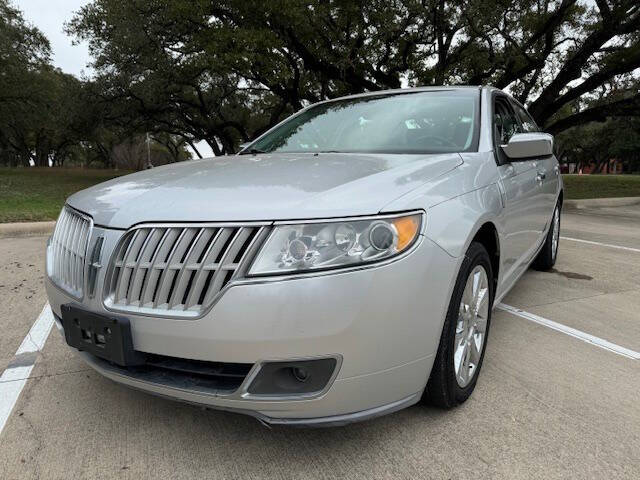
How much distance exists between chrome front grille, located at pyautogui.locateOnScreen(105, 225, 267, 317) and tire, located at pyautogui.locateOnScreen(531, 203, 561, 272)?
3733 mm

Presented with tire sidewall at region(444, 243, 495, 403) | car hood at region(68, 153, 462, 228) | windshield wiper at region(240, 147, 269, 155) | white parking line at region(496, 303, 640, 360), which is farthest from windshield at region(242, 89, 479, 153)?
white parking line at region(496, 303, 640, 360)

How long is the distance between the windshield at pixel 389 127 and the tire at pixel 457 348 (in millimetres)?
712

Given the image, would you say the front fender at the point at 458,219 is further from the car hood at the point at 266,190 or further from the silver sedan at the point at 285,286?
the car hood at the point at 266,190

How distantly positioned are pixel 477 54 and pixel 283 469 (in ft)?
52.6

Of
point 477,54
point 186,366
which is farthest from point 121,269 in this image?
point 477,54

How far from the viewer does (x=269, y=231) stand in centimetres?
174

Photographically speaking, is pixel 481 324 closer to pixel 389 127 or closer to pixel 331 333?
pixel 331 333

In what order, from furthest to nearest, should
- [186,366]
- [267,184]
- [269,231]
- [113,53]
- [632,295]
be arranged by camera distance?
[113,53] < [632,295] < [267,184] < [186,366] < [269,231]

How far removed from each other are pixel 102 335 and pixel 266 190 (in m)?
0.84

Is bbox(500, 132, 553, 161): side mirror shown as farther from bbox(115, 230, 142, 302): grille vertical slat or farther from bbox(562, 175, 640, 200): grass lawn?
bbox(562, 175, 640, 200): grass lawn

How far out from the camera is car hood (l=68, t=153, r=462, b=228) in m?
1.80

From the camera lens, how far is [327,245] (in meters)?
1.72

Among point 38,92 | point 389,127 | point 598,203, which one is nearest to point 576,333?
point 389,127

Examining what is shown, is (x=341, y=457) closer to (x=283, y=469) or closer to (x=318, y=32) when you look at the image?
(x=283, y=469)
